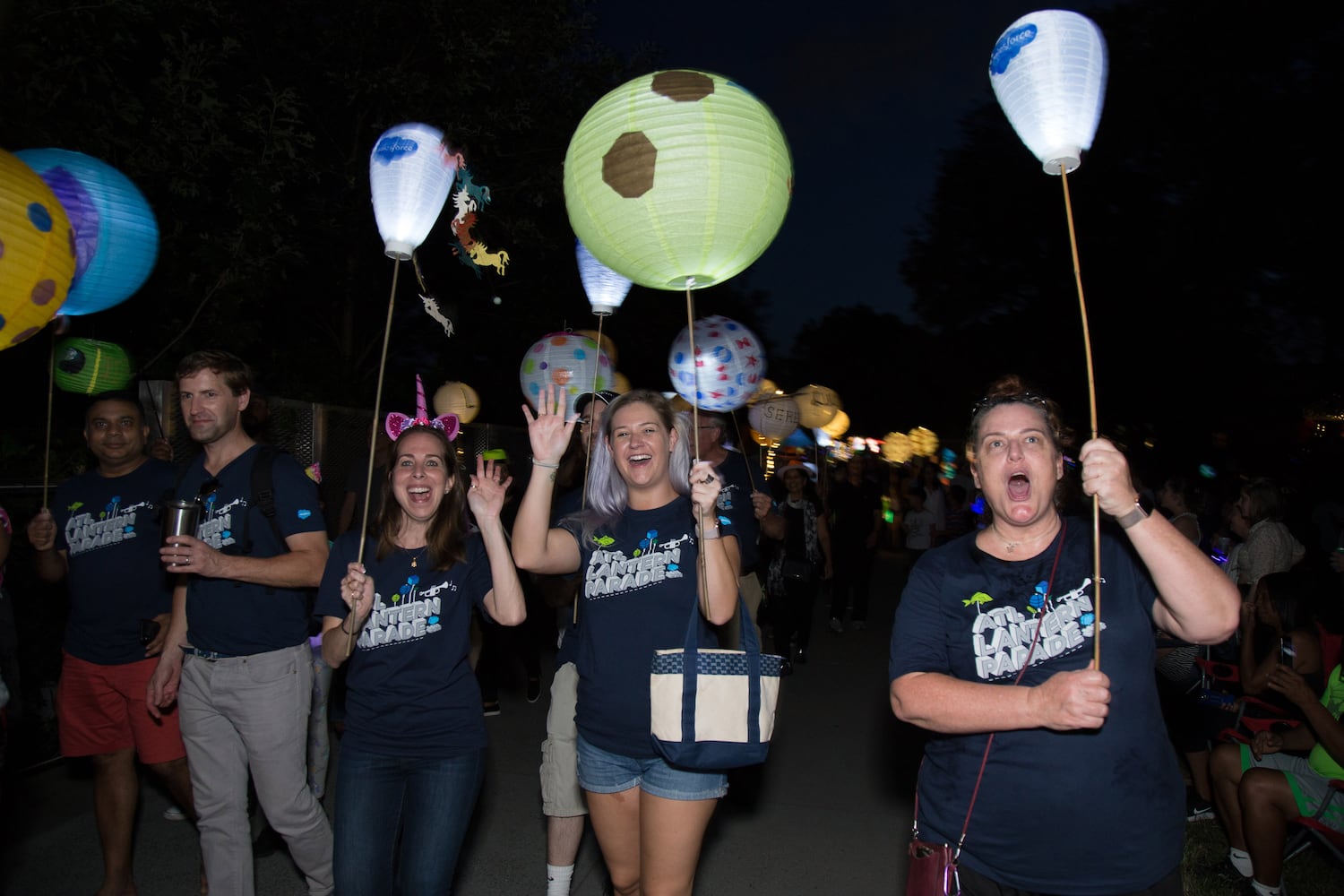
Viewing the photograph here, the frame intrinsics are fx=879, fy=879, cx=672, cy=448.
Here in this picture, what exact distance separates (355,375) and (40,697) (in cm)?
848

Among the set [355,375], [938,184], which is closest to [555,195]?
[355,375]

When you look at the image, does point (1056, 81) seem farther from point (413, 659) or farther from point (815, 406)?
point (815, 406)

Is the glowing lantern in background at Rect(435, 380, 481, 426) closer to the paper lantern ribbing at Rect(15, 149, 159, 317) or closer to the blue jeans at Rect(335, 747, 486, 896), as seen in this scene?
the paper lantern ribbing at Rect(15, 149, 159, 317)

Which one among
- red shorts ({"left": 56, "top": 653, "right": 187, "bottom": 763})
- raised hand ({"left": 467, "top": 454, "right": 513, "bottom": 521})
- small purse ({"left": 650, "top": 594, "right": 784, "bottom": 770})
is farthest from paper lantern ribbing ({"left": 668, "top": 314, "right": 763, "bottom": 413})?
small purse ({"left": 650, "top": 594, "right": 784, "bottom": 770})

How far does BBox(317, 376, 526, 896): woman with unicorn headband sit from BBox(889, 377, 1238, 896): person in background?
142 centimetres

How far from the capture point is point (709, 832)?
184 inches

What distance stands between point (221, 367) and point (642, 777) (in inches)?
91.7

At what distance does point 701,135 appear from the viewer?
9.30 ft


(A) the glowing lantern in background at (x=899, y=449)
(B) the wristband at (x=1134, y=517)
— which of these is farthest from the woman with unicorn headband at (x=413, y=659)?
(A) the glowing lantern in background at (x=899, y=449)

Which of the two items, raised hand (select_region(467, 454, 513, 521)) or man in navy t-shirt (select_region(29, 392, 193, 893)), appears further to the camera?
man in navy t-shirt (select_region(29, 392, 193, 893))

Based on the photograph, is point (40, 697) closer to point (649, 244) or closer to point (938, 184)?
point (649, 244)

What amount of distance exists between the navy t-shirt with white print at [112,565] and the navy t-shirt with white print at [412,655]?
140cm

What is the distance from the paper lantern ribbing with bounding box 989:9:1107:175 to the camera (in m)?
2.45

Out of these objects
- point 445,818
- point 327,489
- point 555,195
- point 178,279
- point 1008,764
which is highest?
point 555,195
